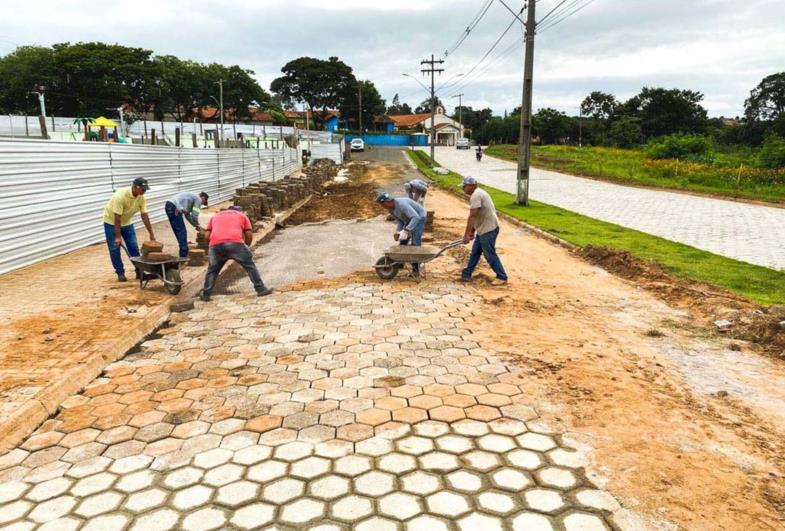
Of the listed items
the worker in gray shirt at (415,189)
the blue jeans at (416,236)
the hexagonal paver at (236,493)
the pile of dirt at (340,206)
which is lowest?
the hexagonal paver at (236,493)

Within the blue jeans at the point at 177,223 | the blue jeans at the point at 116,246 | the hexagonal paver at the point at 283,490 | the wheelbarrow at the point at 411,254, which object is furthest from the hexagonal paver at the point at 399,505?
the blue jeans at the point at 177,223

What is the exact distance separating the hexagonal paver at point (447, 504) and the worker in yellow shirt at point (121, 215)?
5981mm

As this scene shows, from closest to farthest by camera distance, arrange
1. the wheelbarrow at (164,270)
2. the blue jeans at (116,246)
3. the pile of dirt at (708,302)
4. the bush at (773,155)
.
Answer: the pile of dirt at (708,302) → the wheelbarrow at (164,270) → the blue jeans at (116,246) → the bush at (773,155)

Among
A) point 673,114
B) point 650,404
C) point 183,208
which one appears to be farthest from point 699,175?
point 673,114

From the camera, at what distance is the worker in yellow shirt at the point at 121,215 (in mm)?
7441

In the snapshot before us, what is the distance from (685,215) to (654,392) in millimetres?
13191

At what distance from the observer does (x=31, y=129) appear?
37469 millimetres

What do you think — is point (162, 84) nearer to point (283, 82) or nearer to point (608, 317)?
point (283, 82)

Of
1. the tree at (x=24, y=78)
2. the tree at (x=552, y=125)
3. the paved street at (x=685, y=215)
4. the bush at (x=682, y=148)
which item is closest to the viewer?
the paved street at (x=685, y=215)

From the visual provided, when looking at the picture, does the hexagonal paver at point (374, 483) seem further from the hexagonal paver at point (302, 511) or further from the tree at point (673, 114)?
the tree at point (673, 114)

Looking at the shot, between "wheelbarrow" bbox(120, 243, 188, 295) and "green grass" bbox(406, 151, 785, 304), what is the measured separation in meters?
7.60

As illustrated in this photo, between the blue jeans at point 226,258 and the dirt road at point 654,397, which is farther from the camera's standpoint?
the blue jeans at point 226,258

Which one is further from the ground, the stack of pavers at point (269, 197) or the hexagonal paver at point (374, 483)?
the stack of pavers at point (269, 197)

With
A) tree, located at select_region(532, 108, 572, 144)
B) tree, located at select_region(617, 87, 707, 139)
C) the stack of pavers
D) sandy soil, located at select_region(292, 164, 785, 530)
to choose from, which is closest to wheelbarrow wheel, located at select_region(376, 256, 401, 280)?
sandy soil, located at select_region(292, 164, 785, 530)
